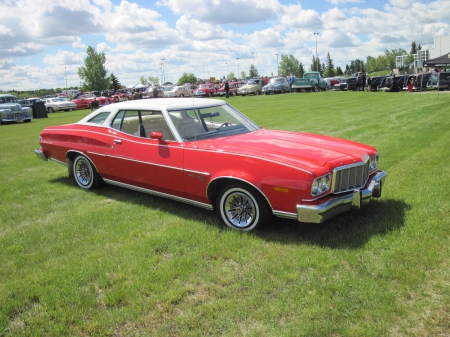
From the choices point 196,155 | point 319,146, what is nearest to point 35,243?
point 196,155

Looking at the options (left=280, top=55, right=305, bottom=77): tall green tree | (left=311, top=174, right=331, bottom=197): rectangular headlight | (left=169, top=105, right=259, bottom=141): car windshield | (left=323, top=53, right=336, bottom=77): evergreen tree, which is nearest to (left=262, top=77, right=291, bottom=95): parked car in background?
(left=169, top=105, right=259, bottom=141): car windshield

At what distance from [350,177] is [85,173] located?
4199 millimetres

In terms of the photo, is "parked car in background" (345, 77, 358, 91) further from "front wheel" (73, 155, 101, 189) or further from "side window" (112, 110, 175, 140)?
"side window" (112, 110, 175, 140)

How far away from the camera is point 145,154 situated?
548cm

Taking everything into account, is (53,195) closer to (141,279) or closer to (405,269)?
(141,279)

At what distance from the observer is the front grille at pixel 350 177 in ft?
14.2

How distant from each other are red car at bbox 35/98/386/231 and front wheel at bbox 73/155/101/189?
16mm

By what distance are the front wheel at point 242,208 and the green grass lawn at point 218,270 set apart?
0.15m

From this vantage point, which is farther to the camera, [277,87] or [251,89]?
[251,89]

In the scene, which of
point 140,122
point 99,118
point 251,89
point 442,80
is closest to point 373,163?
point 140,122

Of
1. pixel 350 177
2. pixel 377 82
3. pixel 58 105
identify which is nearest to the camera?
pixel 350 177

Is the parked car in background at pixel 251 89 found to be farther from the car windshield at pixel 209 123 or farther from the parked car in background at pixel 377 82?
the car windshield at pixel 209 123

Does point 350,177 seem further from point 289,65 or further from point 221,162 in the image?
point 289,65

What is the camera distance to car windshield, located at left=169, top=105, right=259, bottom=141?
5359 millimetres
